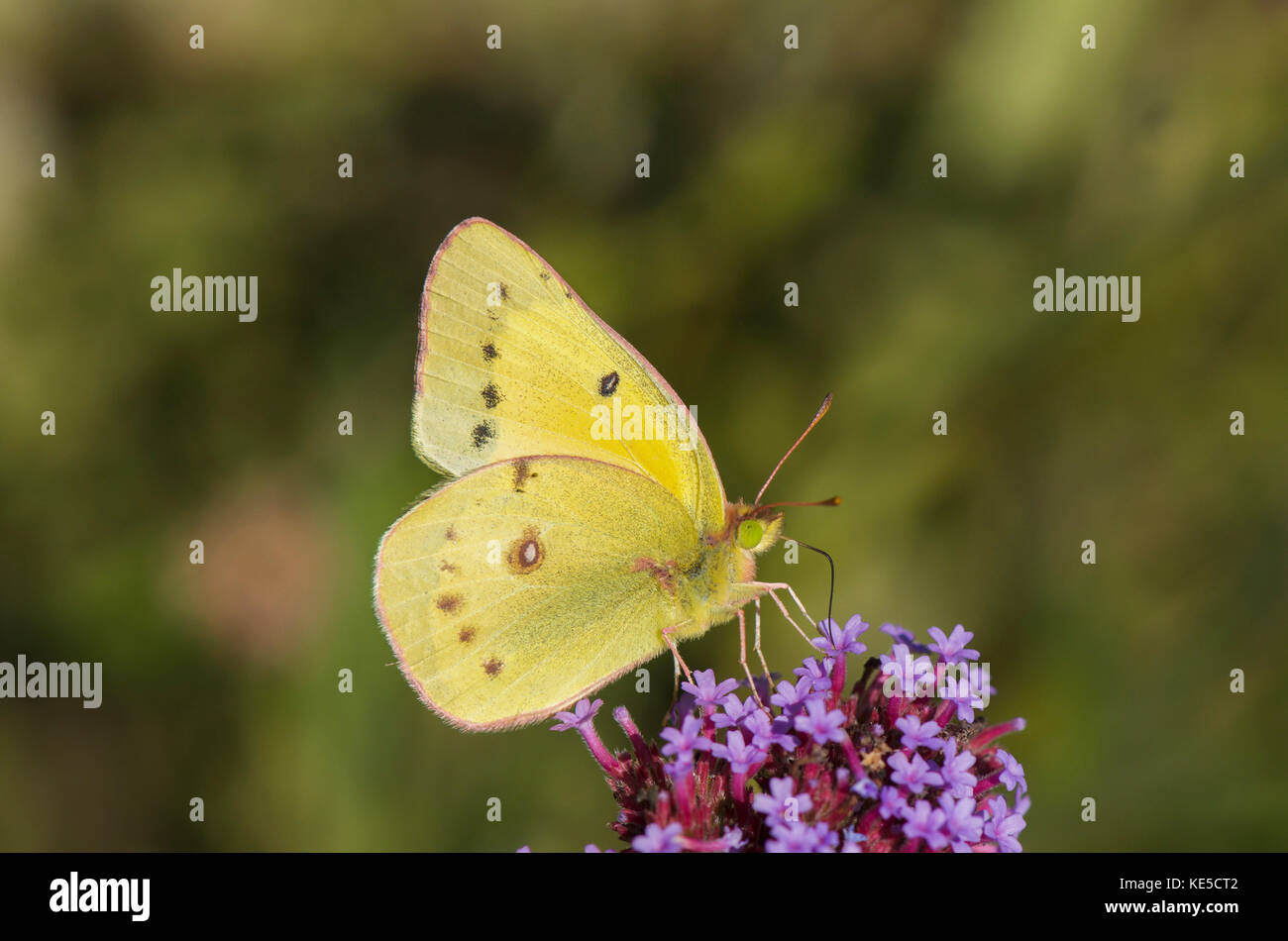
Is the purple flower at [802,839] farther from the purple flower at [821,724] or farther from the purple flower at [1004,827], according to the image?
the purple flower at [1004,827]

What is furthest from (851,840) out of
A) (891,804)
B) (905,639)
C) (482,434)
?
(482,434)

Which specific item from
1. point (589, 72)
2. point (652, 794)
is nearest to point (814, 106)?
point (589, 72)

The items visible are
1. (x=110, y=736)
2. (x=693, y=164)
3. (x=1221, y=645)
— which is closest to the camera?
(x=1221, y=645)

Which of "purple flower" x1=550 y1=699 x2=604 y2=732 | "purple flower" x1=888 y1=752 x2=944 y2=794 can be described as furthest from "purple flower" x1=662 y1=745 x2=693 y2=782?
"purple flower" x1=888 y1=752 x2=944 y2=794

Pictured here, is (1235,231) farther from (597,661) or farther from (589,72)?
(597,661)

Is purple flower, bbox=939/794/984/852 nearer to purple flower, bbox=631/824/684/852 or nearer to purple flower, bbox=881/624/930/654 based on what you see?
purple flower, bbox=881/624/930/654

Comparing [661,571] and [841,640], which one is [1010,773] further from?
[661,571]

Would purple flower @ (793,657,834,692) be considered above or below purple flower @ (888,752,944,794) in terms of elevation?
above
